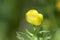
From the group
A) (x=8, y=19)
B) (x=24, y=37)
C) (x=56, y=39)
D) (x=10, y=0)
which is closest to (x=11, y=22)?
(x=8, y=19)

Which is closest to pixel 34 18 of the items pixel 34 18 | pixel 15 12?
pixel 34 18

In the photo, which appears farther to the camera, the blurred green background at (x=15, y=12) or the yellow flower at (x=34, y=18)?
the blurred green background at (x=15, y=12)

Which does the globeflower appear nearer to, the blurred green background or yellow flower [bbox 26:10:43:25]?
yellow flower [bbox 26:10:43:25]

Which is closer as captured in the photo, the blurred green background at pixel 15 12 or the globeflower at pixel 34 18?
the globeflower at pixel 34 18

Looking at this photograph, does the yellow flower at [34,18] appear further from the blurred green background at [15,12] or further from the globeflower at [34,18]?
the blurred green background at [15,12]

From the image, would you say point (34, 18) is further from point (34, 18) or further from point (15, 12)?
point (15, 12)

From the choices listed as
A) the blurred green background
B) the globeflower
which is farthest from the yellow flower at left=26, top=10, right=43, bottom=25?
the blurred green background

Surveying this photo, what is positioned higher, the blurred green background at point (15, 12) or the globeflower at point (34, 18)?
the blurred green background at point (15, 12)

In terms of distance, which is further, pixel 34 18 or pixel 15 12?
pixel 15 12

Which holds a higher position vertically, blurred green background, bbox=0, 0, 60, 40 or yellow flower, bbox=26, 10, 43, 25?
blurred green background, bbox=0, 0, 60, 40

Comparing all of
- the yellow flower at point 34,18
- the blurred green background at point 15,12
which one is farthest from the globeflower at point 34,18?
the blurred green background at point 15,12

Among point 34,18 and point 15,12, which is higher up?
point 15,12
